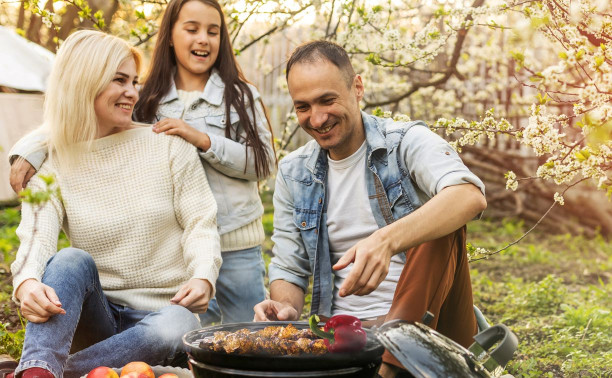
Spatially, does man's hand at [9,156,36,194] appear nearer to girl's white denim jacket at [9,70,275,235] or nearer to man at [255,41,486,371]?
girl's white denim jacket at [9,70,275,235]

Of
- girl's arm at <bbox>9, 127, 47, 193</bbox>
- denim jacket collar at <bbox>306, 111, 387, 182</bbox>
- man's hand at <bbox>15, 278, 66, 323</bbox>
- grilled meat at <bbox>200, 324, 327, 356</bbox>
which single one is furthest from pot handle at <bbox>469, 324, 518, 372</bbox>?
girl's arm at <bbox>9, 127, 47, 193</bbox>

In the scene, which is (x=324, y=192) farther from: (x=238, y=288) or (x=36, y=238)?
(x=36, y=238)

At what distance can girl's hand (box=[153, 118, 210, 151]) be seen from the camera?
2963 millimetres

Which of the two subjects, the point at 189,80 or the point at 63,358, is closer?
the point at 63,358

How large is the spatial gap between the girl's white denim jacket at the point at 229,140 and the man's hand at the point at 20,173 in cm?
62

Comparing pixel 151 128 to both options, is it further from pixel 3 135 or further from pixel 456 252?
→ pixel 3 135

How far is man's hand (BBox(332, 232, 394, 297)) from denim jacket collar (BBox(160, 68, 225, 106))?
1523 millimetres

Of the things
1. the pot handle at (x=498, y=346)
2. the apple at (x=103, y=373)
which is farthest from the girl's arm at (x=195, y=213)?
the pot handle at (x=498, y=346)

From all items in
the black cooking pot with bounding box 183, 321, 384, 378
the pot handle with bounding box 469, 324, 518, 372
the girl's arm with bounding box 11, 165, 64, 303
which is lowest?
the girl's arm with bounding box 11, 165, 64, 303

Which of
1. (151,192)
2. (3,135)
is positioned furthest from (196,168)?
(3,135)

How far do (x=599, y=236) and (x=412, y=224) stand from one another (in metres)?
5.77

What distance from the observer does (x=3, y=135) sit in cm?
534

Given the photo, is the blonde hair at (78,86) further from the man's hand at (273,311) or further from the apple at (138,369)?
the man's hand at (273,311)

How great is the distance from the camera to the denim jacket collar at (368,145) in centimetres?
267
